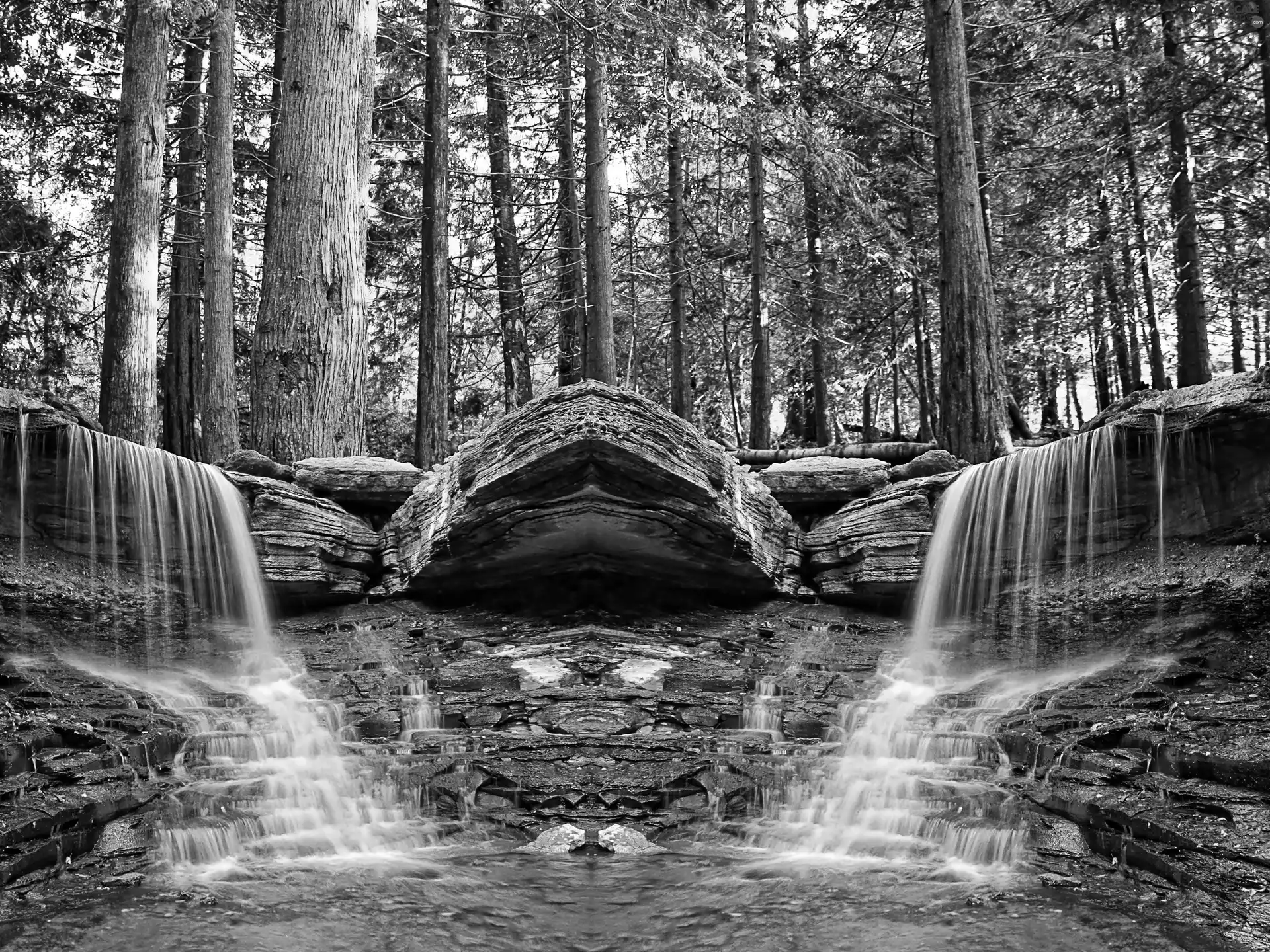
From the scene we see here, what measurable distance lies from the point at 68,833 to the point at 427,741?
2.06m

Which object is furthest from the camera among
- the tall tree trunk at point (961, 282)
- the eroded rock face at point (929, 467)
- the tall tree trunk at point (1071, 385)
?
the tall tree trunk at point (1071, 385)

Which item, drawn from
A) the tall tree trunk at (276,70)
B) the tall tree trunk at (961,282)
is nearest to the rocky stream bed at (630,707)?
the tall tree trunk at (961,282)

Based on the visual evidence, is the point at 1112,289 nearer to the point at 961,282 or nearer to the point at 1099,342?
the point at 1099,342

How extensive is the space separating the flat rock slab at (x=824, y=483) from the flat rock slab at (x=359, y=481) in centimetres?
358

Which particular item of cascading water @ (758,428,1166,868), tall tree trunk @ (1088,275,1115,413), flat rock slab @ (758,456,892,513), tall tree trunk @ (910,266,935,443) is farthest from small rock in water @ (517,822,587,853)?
tall tree trunk @ (1088,275,1115,413)

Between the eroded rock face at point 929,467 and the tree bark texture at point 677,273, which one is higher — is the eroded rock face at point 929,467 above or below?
below

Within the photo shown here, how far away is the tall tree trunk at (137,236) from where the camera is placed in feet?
38.0

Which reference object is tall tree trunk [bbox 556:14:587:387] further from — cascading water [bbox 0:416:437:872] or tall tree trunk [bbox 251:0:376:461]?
cascading water [bbox 0:416:437:872]

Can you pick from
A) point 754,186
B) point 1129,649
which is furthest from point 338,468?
point 754,186

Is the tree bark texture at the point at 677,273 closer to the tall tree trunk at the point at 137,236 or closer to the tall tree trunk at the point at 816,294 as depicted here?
the tall tree trunk at the point at 816,294

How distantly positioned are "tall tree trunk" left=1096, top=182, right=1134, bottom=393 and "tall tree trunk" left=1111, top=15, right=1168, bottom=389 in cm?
52

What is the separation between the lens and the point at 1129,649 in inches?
309

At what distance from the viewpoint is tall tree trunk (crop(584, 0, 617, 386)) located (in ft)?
47.4

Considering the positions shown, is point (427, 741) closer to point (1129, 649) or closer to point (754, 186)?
point (1129, 649)
